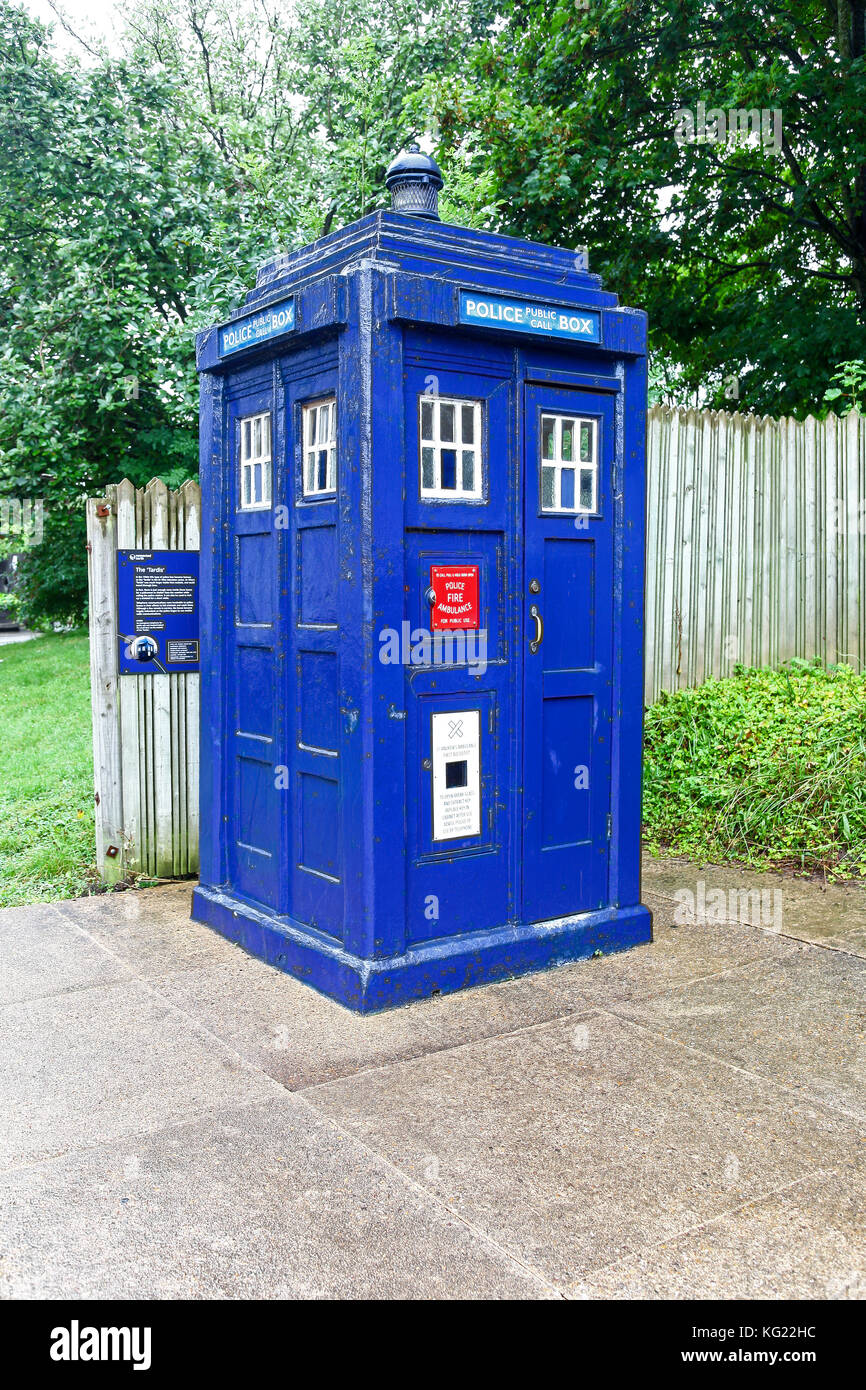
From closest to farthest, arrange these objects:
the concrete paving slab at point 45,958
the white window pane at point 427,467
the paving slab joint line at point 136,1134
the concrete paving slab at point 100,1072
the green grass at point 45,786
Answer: the paving slab joint line at point 136,1134 → the concrete paving slab at point 100,1072 → the white window pane at point 427,467 → the concrete paving slab at point 45,958 → the green grass at point 45,786

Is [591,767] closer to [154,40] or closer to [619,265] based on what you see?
[619,265]

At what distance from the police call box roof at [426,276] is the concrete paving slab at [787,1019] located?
2.76 meters

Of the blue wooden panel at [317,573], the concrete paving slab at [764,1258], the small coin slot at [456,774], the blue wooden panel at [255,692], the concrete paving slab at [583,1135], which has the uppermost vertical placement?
the blue wooden panel at [317,573]

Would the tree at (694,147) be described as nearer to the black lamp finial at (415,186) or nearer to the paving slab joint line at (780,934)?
the black lamp finial at (415,186)

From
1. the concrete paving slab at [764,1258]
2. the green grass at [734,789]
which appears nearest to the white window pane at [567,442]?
the green grass at [734,789]

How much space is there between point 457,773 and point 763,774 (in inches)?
121

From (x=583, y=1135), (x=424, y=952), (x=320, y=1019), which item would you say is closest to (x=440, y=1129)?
(x=583, y=1135)

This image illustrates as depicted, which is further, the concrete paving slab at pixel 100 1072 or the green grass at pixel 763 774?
the green grass at pixel 763 774

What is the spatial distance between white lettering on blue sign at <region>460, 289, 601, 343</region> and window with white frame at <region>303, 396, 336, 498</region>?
67 centimetres

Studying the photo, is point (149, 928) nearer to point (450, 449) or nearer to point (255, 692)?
point (255, 692)

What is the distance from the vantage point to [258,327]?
482cm

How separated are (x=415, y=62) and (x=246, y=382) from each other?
46.1ft

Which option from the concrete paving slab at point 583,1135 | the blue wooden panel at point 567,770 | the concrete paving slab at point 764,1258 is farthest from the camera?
the blue wooden panel at point 567,770

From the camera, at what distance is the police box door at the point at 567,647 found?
4.75 metres
